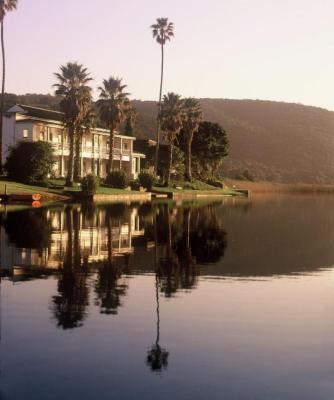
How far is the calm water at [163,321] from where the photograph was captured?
8336 mm

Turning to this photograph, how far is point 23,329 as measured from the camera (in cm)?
1089

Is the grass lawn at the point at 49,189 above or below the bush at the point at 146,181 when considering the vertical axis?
below

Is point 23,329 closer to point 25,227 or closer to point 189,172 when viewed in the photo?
point 25,227

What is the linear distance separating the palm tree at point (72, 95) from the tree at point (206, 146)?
38937 millimetres

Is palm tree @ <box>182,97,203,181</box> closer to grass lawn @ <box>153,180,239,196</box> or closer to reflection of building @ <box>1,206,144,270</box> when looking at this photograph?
grass lawn @ <box>153,180,239,196</box>

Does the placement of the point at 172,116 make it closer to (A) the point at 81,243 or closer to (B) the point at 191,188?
(B) the point at 191,188

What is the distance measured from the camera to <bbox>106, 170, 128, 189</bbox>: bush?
80.9 m

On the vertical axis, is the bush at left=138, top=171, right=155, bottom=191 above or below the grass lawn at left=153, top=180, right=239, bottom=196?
above

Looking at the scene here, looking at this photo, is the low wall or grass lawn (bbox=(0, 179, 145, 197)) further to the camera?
the low wall

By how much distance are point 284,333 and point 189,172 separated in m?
97.5

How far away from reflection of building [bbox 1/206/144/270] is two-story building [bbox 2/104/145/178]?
4521 cm

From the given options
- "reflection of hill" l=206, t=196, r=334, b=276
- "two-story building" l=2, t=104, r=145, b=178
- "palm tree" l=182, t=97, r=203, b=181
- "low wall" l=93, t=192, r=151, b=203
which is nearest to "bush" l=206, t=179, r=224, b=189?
"palm tree" l=182, t=97, r=203, b=181

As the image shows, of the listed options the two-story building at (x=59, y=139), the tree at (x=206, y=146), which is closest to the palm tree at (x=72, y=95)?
the two-story building at (x=59, y=139)

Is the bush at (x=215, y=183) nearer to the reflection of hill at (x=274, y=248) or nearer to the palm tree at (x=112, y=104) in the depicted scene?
the palm tree at (x=112, y=104)
